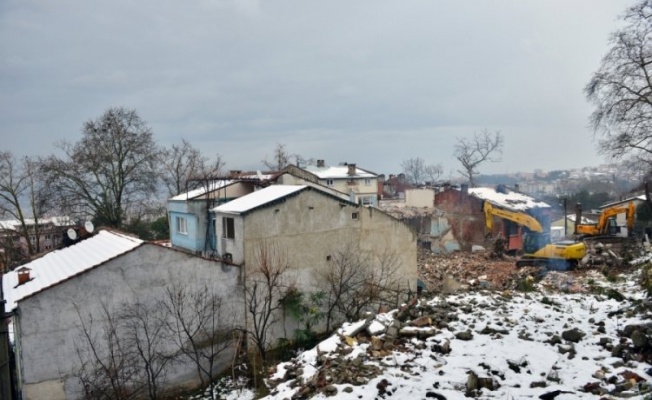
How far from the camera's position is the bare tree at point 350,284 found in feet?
57.2

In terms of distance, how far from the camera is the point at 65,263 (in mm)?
15125

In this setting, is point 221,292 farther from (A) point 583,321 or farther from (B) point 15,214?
(B) point 15,214

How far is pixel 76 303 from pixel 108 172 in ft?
62.5

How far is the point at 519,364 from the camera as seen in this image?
25.1 ft

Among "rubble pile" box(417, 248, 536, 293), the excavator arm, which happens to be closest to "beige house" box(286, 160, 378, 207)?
"rubble pile" box(417, 248, 536, 293)

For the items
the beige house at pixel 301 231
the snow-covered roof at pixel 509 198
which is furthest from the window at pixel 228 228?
the snow-covered roof at pixel 509 198

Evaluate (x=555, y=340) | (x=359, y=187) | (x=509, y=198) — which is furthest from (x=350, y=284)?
(x=359, y=187)

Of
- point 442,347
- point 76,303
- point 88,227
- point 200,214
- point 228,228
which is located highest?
point 200,214

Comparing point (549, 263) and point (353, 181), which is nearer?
point (549, 263)

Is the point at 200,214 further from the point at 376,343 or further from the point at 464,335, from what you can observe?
the point at 464,335

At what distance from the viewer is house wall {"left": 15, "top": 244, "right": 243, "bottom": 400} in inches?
467

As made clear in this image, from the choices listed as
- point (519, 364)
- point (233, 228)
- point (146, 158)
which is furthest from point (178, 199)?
point (519, 364)

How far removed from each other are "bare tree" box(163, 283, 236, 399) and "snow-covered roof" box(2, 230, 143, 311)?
2308 mm

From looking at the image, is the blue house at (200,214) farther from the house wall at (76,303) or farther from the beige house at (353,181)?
the beige house at (353,181)
